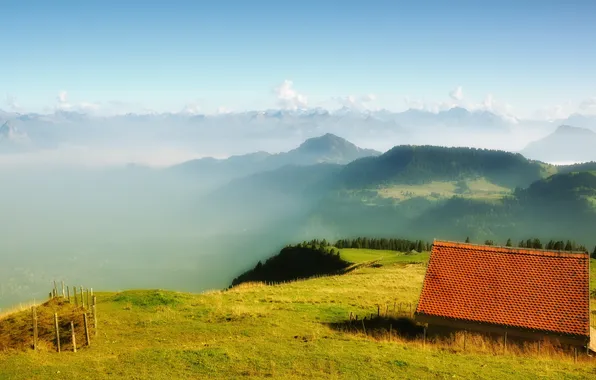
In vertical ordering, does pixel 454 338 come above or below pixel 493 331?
below

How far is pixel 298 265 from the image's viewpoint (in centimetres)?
13875

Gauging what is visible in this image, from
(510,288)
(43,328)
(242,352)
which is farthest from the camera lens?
(510,288)

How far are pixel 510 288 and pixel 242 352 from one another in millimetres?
18725

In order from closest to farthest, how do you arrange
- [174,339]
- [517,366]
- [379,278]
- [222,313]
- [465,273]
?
[517,366] → [174,339] → [465,273] → [222,313] → [379,278]

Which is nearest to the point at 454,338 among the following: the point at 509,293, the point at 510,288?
the point at 509,293

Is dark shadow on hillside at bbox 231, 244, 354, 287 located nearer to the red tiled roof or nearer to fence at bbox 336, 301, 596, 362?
fence at bbox 336, 301, 596, 362

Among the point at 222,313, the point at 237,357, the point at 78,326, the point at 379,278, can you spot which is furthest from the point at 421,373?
the point at 379,278

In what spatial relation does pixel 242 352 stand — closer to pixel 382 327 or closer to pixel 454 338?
pixel 382 327

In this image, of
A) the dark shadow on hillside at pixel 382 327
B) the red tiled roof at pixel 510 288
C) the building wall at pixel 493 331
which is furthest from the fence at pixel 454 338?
the red tiled roof at pixel 510 288

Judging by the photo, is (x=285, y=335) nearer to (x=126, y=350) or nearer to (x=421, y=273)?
(x=126, y=350)

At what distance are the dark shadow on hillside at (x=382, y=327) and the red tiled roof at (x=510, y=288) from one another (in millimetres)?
2688

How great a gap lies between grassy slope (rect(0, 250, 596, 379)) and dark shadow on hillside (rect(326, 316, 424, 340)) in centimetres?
139

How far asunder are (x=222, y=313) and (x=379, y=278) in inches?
1291

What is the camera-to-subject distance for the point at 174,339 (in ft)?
94.1
